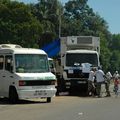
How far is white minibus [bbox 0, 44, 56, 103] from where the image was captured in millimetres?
24000

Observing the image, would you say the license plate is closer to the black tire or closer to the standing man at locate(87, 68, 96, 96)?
the black tire

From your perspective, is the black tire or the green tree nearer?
the black tire

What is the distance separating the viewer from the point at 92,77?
3083 centimetres

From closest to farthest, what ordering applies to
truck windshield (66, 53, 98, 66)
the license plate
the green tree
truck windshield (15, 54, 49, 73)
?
1. the license plate
2. truck windshield (15, 54, 49, 73)
3. truck windshield (66, 53, 98, 66)
4. the green tree

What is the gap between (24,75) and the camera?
78.8ft

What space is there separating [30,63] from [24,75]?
0.97 meters

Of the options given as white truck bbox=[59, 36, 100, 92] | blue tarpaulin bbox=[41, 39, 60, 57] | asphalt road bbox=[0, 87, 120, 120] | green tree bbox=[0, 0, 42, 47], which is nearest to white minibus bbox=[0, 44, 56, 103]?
asphalt road bbox=[0, 87, 120, 120]

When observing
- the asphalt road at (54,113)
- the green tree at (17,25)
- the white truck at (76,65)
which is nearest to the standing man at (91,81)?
the white truck at (76,65)

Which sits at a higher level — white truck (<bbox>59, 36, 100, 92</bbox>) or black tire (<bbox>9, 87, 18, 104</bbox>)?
white truck (<bbox>59, 36, 100, 92</bbox>)

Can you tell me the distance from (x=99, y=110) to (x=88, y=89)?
10504 mm

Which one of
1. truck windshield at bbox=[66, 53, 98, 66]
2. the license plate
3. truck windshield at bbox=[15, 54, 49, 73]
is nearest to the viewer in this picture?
the license plate

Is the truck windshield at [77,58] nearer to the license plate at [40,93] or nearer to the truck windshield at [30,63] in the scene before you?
the truck windshield at [30,63]

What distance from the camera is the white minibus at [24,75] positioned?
24.0 meters

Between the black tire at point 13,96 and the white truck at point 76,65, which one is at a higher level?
the white truck at point 76,65
